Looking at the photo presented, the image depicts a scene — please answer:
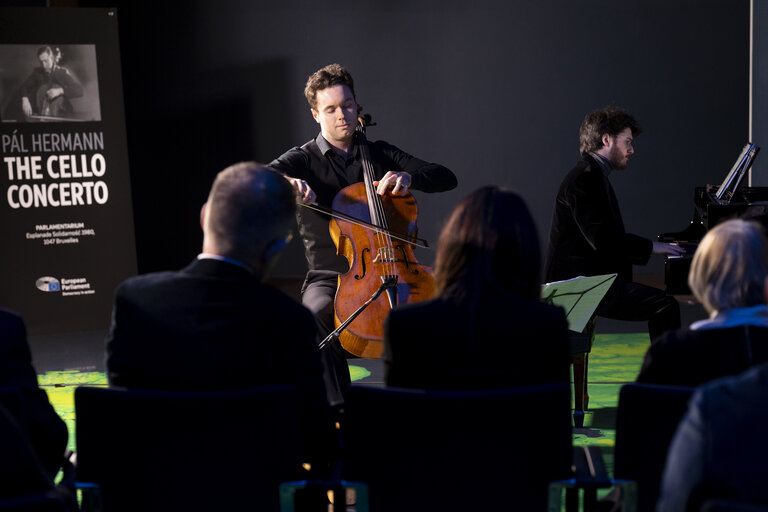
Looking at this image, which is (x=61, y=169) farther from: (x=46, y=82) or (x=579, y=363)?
(x=579, y=363)

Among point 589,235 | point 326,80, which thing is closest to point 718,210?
point 589,235

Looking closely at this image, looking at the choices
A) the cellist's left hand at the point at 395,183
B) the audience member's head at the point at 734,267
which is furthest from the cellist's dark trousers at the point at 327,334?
the audience member's head at the point at 734,267

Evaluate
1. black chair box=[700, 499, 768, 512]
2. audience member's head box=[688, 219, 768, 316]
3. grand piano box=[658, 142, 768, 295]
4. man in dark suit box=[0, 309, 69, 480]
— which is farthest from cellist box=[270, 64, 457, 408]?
black chair box=[700, 499, 768, 512]

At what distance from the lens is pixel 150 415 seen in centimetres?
144

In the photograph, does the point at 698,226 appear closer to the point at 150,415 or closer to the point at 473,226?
the point at 473,226

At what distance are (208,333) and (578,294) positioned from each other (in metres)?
1.70

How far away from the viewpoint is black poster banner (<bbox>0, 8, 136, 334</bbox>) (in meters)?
5.31

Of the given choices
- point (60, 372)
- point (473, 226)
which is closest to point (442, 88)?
point (60, 372)

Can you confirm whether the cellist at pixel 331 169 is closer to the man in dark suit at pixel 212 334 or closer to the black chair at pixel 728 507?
the man in dark suit at pixel 212 334

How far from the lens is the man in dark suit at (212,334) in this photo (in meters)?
1.53

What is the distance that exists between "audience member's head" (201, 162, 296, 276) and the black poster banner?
13.6 feet

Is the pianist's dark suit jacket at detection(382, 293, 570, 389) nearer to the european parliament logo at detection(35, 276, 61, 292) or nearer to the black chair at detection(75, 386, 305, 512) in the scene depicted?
the black chair at detection(75, 386, 305, 512)

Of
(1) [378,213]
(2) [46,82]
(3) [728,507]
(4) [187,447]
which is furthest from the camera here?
(2) [46,82]

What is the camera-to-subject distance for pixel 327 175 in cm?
342
